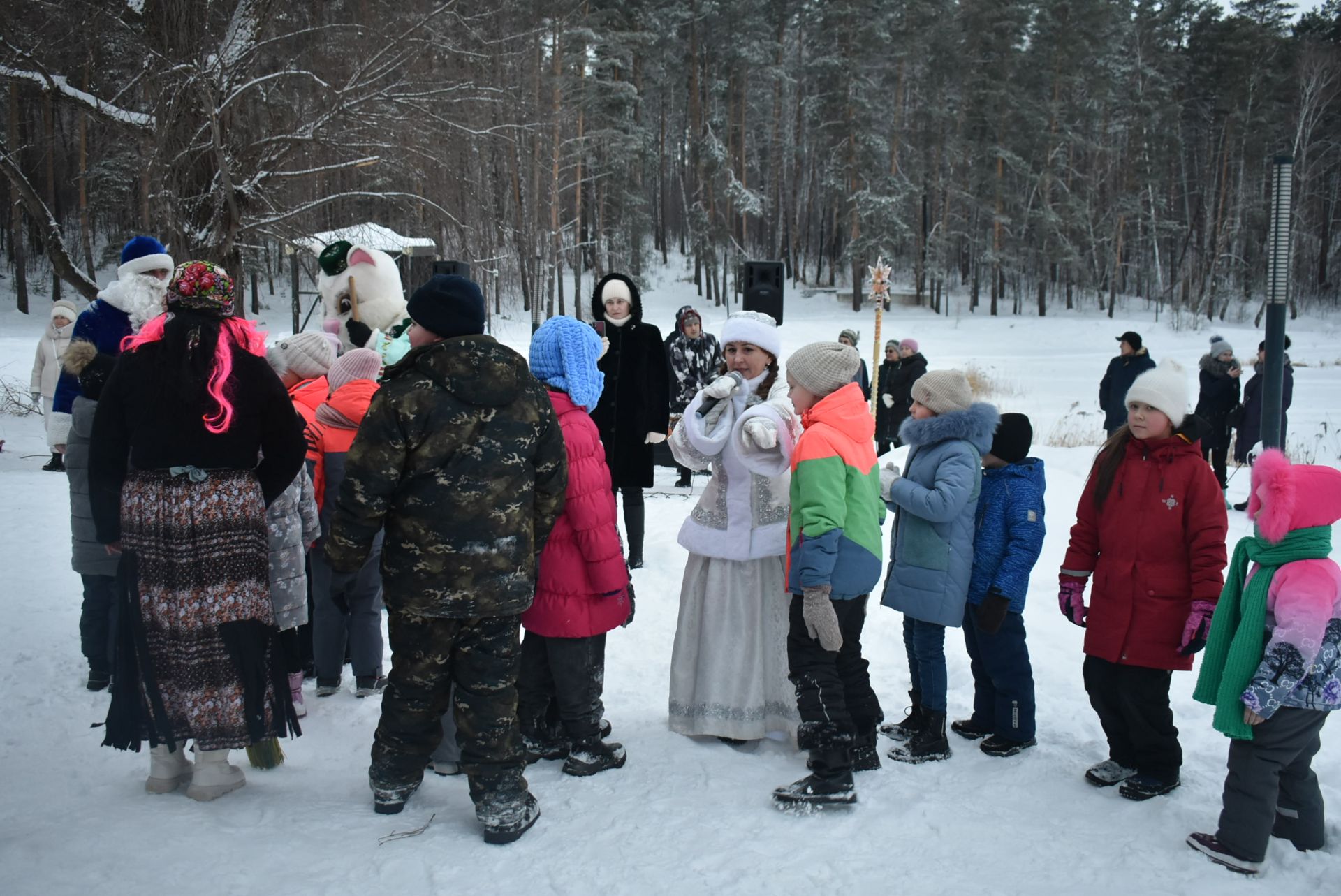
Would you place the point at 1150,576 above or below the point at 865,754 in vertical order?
above

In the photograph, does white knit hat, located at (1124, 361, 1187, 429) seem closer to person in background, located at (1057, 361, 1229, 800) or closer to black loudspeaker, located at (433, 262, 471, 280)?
person in background, located at (1057, 361, 1229, 800)

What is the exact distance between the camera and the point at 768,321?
3.97 metres

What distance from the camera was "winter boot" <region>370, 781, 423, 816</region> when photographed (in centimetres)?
314

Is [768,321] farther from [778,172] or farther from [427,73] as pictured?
[778,172]

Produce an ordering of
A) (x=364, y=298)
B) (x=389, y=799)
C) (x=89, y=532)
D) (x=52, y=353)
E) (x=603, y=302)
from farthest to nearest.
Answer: (x=52, y=353) → (x=603, y=302) → (x=364, y=298) → (x=89, y=532) → (x=389, y=799)

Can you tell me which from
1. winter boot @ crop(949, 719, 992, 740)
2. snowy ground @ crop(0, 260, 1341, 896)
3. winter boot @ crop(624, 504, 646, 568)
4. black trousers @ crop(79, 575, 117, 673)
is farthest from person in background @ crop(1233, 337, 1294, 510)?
black trousers @ crop(79, 575, 117, 673)

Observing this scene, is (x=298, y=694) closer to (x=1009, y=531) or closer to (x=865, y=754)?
(x=865, y=754)

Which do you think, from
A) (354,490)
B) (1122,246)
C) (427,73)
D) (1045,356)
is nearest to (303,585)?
(354,490)

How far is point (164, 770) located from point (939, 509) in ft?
9.92

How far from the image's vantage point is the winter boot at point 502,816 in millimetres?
3008

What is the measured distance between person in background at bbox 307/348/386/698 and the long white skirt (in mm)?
1459

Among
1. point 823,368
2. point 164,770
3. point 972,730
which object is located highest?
point 823,368

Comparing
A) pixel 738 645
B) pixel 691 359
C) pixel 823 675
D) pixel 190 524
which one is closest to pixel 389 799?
pixel 190 524

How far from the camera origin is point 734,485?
382cm
